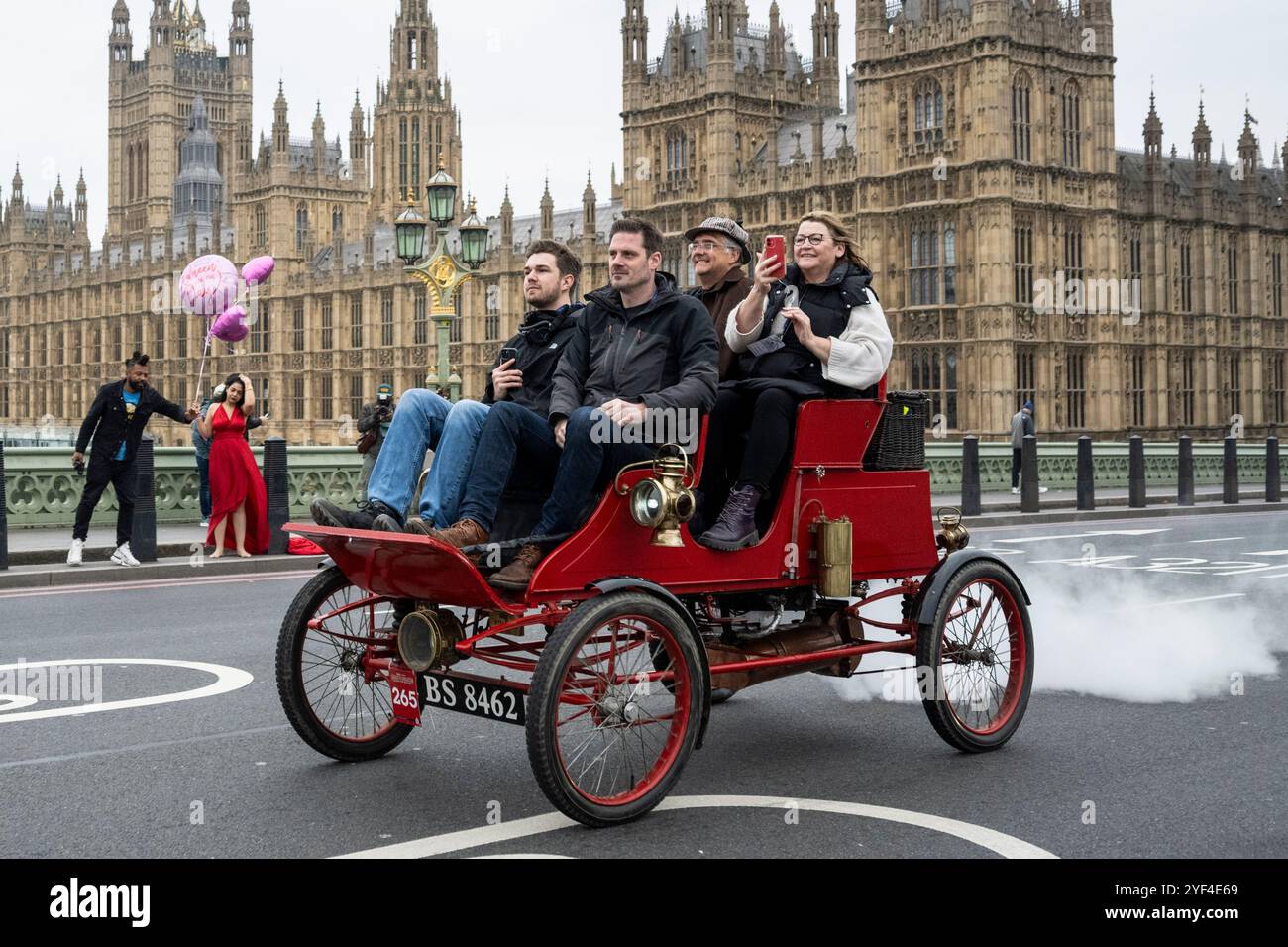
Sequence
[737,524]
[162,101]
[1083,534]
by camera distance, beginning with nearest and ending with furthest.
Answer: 1. [737,524]
2. [1083,534]
3. [162,101]

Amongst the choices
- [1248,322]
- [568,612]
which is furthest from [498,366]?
[1248,322]

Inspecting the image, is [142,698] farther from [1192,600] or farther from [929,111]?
[929,111]

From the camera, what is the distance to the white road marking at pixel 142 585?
11758 millimetres

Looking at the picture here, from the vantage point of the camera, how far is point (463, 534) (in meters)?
4.95

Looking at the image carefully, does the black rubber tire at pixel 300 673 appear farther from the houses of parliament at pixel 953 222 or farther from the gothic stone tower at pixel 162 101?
the gothic stone tower at pixel 162 101

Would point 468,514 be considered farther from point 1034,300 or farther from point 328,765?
point 1034,300

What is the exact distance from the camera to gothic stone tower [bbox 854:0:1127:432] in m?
38.2

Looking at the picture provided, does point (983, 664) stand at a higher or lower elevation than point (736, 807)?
higher

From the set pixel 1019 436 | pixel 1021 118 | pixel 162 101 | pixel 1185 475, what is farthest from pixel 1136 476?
pixel 162 101

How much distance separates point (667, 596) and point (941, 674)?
58.2 inches

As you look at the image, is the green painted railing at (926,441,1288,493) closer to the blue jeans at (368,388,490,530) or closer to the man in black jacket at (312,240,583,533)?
the man in black jacket at (312,240,583,533)

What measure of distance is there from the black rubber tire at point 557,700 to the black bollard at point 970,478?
16.8m

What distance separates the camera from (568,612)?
471 centimetres

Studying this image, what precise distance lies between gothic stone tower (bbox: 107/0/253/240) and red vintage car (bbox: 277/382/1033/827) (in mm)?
113253
